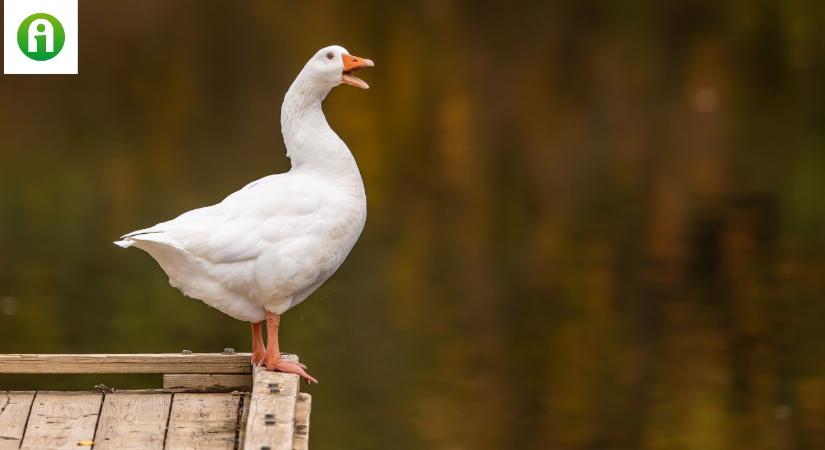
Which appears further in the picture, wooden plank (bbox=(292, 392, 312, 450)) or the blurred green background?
the blurred green background

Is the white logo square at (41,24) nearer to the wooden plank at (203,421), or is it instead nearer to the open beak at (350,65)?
the open beak at (350,65)

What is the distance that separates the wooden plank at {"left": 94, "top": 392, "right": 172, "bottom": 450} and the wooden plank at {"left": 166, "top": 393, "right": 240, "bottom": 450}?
0.04 m

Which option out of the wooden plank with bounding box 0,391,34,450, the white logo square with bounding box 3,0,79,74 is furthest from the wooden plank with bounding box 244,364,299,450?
the white logo square with bounding box 3,0,79,74

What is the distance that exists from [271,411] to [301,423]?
39 cm

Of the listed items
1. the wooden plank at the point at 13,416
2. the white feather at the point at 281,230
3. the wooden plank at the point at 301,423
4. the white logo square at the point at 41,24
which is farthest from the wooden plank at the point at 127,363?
the white logo square at the point at 41,24

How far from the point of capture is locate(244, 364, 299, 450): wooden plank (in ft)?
14.4

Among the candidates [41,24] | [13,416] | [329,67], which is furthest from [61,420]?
[41,24]

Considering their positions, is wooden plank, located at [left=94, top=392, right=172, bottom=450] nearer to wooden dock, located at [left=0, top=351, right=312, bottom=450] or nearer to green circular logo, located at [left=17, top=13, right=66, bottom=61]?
wooden dock, located at [left=0, top=351, right=312, bottom=450]

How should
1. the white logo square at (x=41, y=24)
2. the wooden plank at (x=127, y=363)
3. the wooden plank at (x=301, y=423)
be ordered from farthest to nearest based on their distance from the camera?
the white logo square at (x=41, y=24), the wooden plank at (x=127, y=363), the wooden plank at (x=301, y=423)

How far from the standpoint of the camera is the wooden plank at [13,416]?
4.89 metres

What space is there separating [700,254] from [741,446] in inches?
153

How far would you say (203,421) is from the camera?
5.13m

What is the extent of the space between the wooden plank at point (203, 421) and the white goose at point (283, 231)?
223mm

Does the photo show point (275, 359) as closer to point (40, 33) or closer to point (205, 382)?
point (205, 382)
